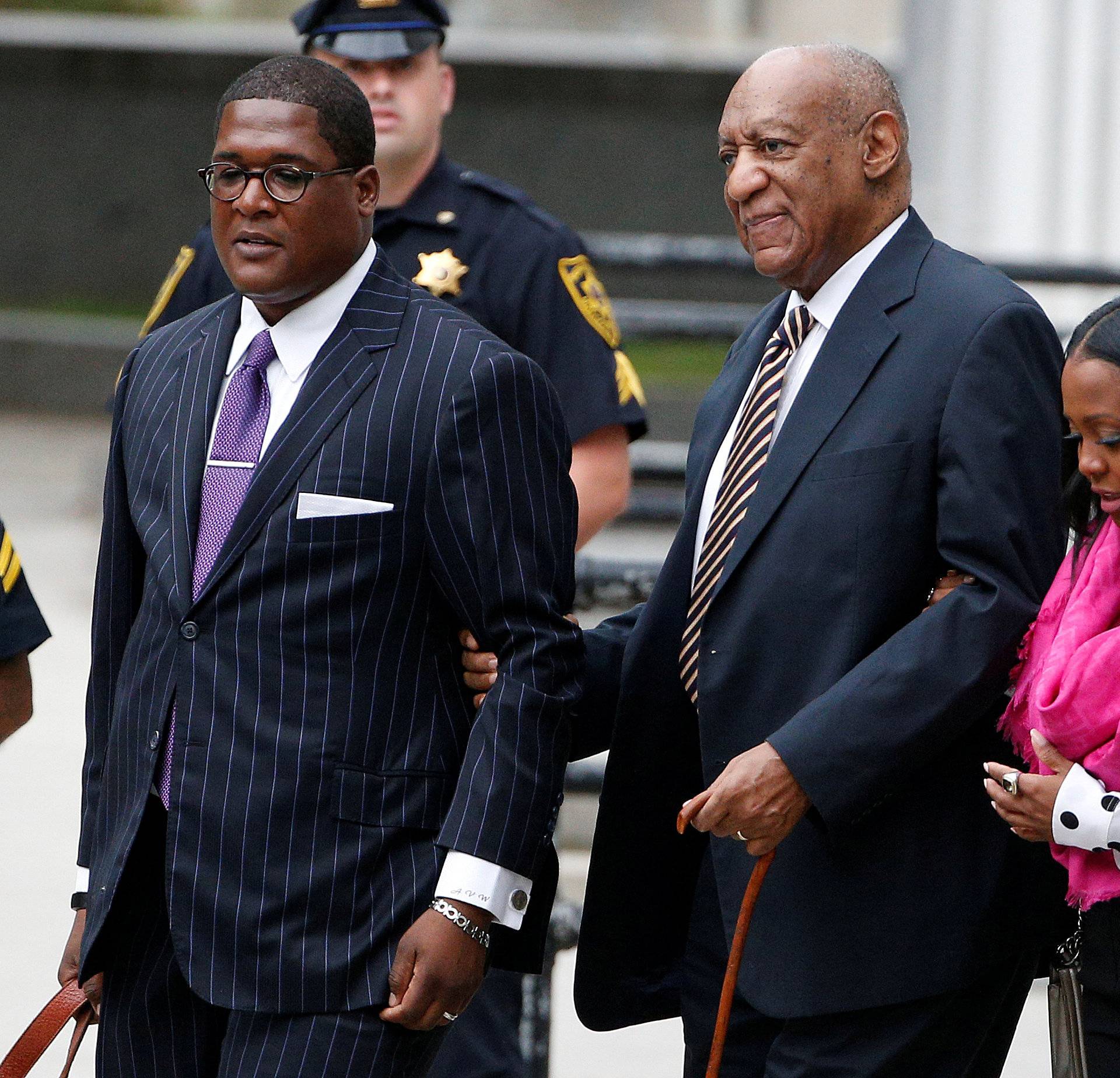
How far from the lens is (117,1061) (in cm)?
261

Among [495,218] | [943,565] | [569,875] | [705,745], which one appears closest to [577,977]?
[705,745]

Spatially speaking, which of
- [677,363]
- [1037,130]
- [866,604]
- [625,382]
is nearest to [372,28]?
[625,382]

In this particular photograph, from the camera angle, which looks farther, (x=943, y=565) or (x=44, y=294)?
(x=44, y=294)

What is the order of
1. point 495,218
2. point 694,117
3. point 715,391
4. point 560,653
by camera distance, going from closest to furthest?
1. point 560,653
2. point 715,391
3. point 495,218
4. point 694,117

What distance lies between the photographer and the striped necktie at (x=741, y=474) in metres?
2.68

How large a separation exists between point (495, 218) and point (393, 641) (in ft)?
5.40

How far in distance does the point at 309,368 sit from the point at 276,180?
10.0 inches

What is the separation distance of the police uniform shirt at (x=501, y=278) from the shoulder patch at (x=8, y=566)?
1046mm

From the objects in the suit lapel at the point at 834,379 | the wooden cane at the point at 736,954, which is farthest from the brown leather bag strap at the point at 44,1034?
the suit lapel at the point at 834,379

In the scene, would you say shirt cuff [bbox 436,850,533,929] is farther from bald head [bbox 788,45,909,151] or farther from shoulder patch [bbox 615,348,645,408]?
shoulder patch [bbox 615,348,645,408]

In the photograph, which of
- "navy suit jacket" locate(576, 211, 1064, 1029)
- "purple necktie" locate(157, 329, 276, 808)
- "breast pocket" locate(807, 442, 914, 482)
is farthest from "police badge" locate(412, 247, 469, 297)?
"breast pocket" locate(807, 442, 914, 482)

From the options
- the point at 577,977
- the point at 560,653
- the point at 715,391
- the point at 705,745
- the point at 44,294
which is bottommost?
the point at 44,294

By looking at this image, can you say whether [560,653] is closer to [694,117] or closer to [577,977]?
[577,977]

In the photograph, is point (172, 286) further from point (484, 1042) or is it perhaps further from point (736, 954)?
point (736, 954)
